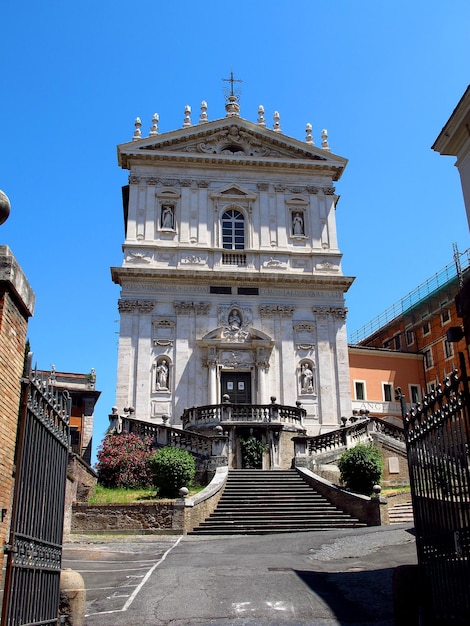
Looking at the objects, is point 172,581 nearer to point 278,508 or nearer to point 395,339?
point 278,508

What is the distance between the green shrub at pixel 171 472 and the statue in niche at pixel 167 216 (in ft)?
57.3

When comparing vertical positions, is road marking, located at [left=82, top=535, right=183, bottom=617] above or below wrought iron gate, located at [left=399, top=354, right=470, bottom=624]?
below

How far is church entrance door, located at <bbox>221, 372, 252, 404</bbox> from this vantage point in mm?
33656

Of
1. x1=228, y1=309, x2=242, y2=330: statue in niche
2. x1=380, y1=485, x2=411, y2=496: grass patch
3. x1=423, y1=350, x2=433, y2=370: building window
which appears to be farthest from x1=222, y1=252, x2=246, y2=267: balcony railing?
x1=423, y1=350, x2=433, y2=370: building window

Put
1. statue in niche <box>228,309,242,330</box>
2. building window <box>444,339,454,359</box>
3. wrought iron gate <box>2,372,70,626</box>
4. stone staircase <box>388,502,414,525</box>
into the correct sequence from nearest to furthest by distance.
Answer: wrought iron gate <box>2,372,70,626</box>, stone staircase <box>388,502,414,525</box>, statue in niche <box>228,309,242,330</box>, building window <box>444,339,454,359</box>

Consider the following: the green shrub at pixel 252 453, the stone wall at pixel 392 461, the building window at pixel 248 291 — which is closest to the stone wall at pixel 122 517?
the green shrub at pixel 252 453

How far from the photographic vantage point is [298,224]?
125 ft

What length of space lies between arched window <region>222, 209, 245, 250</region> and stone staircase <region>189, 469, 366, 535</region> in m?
16.0

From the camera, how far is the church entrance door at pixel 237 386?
33.7 metres

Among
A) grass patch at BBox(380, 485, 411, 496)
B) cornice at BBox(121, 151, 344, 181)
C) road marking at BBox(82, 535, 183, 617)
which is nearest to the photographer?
road marking at BBox(82, 535, 183, 617)

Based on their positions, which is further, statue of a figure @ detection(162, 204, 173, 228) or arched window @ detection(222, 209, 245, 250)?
arched window @ detection(222, 209, 245, 250)

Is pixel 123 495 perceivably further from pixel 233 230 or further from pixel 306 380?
pixel 233 230

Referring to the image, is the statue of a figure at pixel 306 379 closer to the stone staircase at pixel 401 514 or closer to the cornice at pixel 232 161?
the stone staircase at pixel 401 514

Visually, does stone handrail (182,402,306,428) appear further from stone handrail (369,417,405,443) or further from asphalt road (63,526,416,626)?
asphalt road (63,526,416,626)
